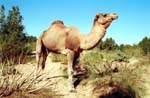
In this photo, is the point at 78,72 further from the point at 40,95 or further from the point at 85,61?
the point at 40,95

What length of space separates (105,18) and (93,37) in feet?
2.06

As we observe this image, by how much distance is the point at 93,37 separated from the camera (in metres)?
9.80

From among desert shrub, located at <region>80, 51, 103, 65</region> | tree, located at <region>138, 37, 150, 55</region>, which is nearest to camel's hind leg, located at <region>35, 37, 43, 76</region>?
desert shrub, located at <region>80, 51, 103, 65</region>

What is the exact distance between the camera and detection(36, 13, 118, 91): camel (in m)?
9.68

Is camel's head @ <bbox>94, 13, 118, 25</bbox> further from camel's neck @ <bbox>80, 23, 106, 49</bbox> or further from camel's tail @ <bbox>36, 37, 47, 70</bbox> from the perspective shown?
camel's tail @ <bbox>36, 37, 47, 70</bbox>

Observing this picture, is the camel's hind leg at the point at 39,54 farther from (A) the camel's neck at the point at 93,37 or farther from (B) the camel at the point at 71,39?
(A) the camel's neck at the point at 93,37

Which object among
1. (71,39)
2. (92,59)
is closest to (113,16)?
(71,39)

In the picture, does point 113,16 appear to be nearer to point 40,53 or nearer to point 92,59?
point 40,53

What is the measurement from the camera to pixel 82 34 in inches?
401

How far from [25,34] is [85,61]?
23.0 feet

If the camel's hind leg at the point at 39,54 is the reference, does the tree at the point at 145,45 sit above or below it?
above

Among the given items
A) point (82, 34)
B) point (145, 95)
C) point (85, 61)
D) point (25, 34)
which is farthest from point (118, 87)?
point (25, 34)

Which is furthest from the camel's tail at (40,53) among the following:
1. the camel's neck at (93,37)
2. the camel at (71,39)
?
the camel's neck at (93,37)

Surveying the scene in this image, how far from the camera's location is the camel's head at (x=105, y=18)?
9.53 m
